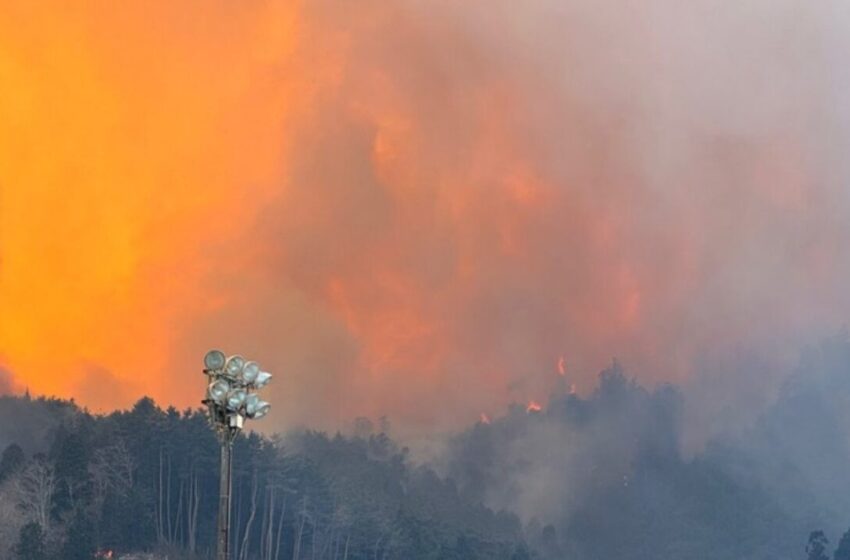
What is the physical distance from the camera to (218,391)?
92.3 ft

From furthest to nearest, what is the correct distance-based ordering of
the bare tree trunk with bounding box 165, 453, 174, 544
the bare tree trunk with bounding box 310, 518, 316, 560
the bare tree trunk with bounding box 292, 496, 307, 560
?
the bare tree trunk with bounding box 310, 518, 316, 560
the bare tree trunk with bounding box 292, 496, 307, 560
the bare tree trunk with bounding box 165, 453, 174, 544

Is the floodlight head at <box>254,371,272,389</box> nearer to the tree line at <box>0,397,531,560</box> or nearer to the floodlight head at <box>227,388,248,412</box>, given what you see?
the floodlight head at <box>227,388,248,412</box>

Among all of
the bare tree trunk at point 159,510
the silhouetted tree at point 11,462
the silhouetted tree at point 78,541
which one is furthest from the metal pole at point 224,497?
the bare tree trunk at point 159,510

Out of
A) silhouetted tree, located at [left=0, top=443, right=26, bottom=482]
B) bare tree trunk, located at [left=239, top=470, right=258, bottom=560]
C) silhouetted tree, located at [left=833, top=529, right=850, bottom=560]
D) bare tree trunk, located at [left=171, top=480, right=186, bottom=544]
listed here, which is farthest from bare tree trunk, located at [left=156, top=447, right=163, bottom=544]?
silhouetted tree, located at [left=833, top=529, right=850, bottom=560]

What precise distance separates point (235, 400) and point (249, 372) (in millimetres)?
767

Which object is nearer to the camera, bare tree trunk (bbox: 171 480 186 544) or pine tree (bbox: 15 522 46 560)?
pine tree (bbox: 15 522 46 560)

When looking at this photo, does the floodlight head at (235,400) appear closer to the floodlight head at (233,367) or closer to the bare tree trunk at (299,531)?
the floodlight head at (233,367)

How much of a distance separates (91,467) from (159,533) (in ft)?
30.4

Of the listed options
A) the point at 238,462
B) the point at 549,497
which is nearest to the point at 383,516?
the point at 238,462

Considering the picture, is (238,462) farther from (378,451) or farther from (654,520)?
(654,520)

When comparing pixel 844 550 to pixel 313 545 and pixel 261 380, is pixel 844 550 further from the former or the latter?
pixel 261 380

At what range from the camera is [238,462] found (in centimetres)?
12538

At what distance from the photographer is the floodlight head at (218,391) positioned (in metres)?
28.1

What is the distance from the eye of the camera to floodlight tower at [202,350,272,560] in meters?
28.2
